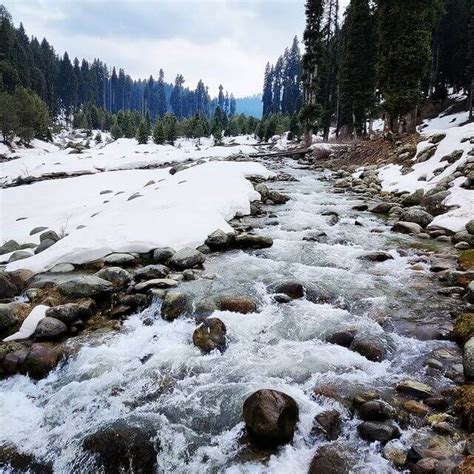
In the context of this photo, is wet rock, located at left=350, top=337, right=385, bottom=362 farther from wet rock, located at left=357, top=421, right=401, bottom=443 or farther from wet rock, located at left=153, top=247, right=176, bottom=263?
wet rock, located at left=153, top=247, right=176, bottom=263

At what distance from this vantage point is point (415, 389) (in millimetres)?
4539

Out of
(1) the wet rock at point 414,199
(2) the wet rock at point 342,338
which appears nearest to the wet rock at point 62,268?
(2) the wet rock at point 342,338

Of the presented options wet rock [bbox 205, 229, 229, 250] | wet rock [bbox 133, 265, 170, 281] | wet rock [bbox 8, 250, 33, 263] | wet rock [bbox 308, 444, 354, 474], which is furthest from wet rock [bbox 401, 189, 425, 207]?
wet rock [bbox 8, 250, 33, 263]

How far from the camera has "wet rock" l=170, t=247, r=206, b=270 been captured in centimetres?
867

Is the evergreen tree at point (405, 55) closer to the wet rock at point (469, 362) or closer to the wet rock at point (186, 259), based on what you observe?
the wet rock at point (186, 259)

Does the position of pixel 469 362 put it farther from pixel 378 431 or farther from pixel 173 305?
pixel 173 305

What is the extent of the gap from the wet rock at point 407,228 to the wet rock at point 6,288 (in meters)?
9.89

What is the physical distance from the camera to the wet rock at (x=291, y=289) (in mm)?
7324

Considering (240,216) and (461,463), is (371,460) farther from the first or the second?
(240,216)

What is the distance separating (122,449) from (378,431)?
8.65 ft

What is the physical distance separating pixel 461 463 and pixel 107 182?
70.1ft

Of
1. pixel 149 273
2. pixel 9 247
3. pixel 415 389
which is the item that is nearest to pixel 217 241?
pixel 149 273

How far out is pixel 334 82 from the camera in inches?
1764

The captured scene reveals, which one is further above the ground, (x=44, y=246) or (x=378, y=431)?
(x=44, y=246)
